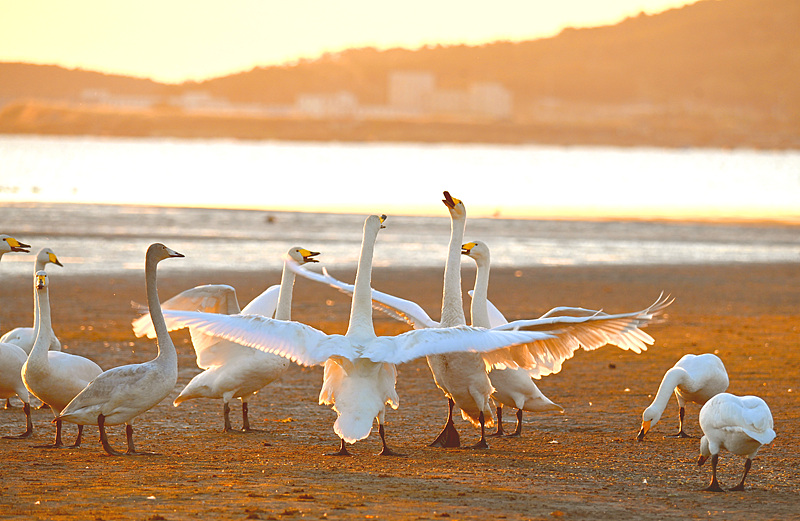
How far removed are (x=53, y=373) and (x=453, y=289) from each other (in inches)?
130

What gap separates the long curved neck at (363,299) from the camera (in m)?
8.30

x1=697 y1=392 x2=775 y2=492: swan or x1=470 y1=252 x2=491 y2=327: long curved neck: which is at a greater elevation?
A: x1=470 y1=252 x2=491 y2=327: long curved neck

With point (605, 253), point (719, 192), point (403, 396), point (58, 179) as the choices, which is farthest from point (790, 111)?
point (403, 396)

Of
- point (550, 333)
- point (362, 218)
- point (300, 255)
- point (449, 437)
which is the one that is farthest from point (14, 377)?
point (362, 218)

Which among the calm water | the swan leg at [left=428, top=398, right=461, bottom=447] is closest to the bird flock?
the swan leg at [left=428, top=398, right=461, bottom=447]

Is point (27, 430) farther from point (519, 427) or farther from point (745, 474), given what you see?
point (745, 474)

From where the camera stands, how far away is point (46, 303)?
9031 mm

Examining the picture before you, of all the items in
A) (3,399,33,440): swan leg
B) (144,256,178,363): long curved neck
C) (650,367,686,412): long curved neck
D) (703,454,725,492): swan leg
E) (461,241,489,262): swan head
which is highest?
(461,241,489,262): swan head

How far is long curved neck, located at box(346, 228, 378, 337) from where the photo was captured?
830 cm

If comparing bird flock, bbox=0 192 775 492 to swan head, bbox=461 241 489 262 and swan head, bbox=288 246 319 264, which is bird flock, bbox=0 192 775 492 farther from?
swan head, bbox=288 246 319 264

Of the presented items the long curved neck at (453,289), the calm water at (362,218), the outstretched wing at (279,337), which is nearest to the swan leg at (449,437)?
the long curved neck at (453,289)

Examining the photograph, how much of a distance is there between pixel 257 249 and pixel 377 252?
9.66ft

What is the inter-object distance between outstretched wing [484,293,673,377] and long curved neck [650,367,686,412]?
45 cm

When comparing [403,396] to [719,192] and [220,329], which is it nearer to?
[220,329]
